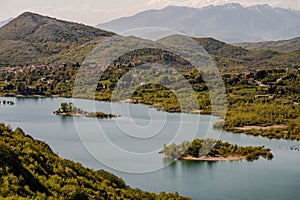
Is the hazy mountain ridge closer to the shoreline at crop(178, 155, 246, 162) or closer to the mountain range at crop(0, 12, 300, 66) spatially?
the mountain range at crop(0, 12, 300, 66)

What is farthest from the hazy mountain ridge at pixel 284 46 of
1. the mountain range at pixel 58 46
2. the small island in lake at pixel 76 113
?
the small island in lake at pixel 76 113

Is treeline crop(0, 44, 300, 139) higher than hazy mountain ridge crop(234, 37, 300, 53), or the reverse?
hazy mountain ridge crop(234, 37, 300, 53)

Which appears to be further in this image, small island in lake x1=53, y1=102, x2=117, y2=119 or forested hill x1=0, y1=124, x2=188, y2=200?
small island in lake x1=53, y1=102, x2=117, y2=119

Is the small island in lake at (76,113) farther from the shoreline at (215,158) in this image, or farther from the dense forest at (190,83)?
the shoreline at (215,158)

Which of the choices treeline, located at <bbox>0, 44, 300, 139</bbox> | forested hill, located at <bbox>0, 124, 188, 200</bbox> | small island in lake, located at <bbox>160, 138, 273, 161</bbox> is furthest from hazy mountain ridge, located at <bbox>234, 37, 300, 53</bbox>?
forested hill, located at <bbox>0, 124, 188, 200</bbox>

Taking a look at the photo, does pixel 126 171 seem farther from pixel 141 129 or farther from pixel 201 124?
pixel 201 124

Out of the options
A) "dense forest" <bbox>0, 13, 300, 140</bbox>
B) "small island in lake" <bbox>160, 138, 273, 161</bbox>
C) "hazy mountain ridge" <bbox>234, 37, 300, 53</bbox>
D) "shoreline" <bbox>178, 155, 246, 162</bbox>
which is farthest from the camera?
"hazy mountain ridge" <bbox>234, 37, 300, 53</bbox>

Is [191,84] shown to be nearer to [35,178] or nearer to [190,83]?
[190,83]
